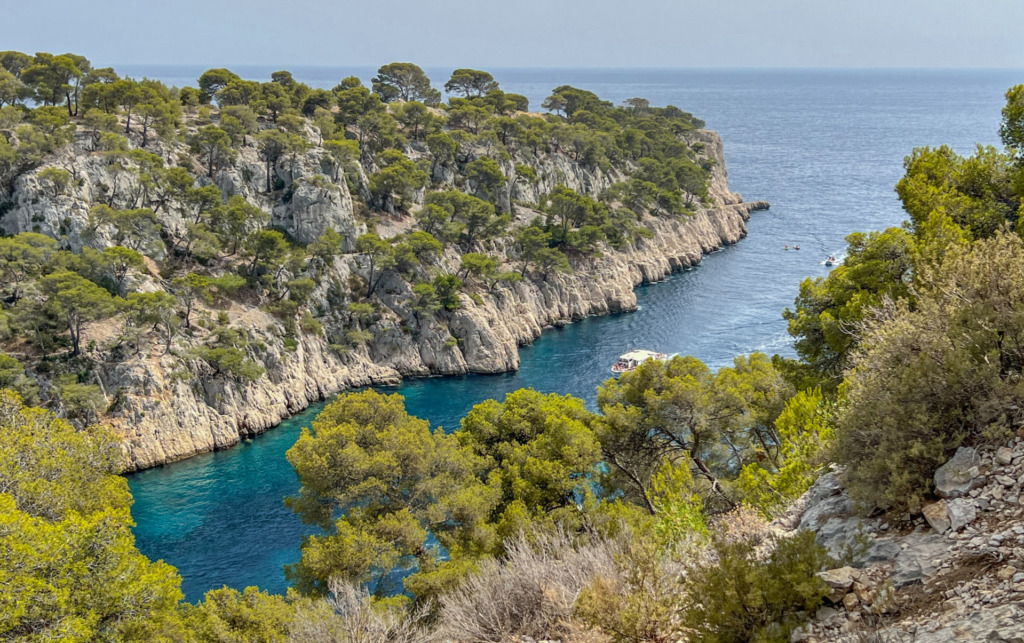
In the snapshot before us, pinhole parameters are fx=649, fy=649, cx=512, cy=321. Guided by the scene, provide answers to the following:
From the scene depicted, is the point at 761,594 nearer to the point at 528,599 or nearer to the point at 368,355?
the point at 528,599

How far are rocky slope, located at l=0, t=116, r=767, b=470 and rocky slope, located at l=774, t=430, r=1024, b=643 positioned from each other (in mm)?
44492

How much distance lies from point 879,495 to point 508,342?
53521mm

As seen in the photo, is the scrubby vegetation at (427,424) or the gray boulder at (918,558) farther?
the scrubby vegetation at (427,424)

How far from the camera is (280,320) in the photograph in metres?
55.9

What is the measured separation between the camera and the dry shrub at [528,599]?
1341 centimetres

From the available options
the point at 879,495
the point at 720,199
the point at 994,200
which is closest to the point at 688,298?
the point at 720,199

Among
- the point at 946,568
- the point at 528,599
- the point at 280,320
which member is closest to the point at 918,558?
the point at 946,568

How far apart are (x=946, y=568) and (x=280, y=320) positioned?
176 feet

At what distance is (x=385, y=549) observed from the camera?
21.9 meters

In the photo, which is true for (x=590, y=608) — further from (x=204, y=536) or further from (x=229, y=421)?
(x=229, y=421)

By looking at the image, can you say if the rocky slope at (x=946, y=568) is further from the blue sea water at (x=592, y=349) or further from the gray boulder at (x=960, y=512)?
the blue sea water at (x=592, y=349)

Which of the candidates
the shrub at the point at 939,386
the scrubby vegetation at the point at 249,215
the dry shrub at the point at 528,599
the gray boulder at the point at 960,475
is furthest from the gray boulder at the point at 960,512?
the scrubby vegetation at the point at 249,215

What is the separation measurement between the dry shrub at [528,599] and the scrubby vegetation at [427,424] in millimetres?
66

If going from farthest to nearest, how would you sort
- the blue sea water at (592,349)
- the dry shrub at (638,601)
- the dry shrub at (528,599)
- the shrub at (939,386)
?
the blue sea water at (592,349)
the dry shrub at (528,599)
the dry shrub at (638,601)
the shrub at (939,386)
